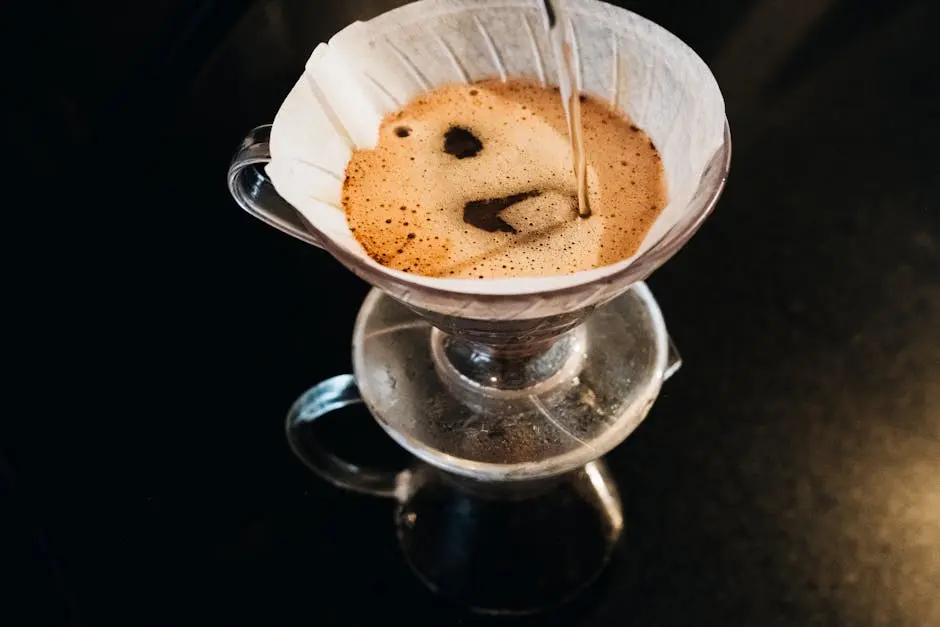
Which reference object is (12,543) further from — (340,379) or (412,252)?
(412,252)

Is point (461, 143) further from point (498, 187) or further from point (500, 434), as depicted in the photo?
point (500, 434)

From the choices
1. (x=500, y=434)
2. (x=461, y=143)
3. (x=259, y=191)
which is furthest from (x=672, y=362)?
(x=259, y=191)

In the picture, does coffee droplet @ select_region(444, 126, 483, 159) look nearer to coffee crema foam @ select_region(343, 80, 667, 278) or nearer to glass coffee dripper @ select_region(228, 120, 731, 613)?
coffee crema foam @ select_region(343, 80, 667, 278)

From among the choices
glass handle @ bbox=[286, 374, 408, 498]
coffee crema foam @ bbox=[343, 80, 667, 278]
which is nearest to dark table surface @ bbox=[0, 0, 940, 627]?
glass handle @ bbox=[286, 374, 408, 498]

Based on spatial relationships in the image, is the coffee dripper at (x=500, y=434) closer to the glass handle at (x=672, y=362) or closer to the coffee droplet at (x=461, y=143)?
the glass handle at (x=672, y=362)

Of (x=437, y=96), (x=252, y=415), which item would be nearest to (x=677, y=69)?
(x=437, y=96)
